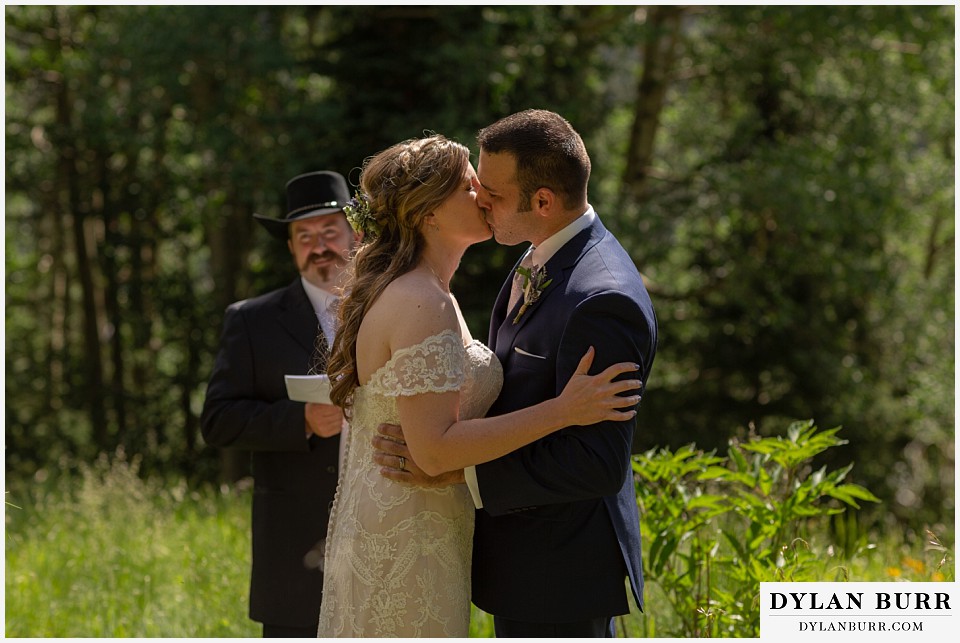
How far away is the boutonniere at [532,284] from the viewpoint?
2.94 metres

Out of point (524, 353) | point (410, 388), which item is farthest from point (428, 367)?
point (524, 353)

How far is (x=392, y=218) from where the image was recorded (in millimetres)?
3037

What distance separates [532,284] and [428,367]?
402mm

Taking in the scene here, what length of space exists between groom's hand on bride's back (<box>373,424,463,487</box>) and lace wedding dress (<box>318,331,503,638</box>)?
0.04 m

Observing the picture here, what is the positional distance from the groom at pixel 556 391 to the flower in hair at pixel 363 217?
13.0 inches

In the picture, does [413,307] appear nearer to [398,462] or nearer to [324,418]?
[398,462]

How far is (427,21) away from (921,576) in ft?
24.0

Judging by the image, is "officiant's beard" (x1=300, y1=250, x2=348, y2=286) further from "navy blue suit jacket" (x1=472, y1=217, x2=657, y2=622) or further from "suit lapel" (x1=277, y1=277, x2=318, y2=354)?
"navy blue suit jacket" (x1=472, y1=217, x2=657, y2=622)

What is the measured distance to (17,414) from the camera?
45.8 ft

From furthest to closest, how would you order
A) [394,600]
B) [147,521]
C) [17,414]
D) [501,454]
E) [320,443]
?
1. [17,414]
2. [147,521]
3. [320,443]
4. [394,600]
5. [501,454]

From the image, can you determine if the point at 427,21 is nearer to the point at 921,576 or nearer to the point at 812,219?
the point at 812,219

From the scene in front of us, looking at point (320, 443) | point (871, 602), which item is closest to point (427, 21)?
point (320, 443)

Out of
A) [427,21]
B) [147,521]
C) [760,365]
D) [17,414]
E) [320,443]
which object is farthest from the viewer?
[17,414]

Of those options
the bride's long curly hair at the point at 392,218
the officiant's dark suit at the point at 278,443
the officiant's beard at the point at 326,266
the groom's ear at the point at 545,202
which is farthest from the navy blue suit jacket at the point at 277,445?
the groom's ear at the point at 545,202
